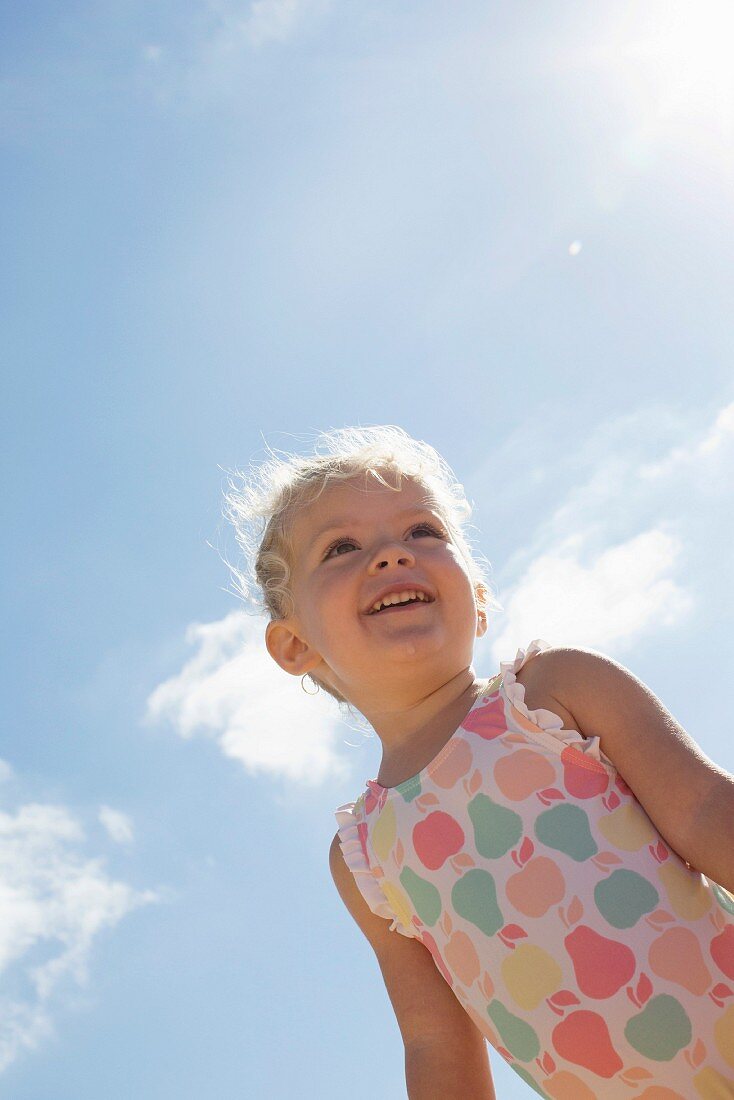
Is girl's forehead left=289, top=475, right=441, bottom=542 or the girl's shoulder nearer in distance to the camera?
the girl's shoulder

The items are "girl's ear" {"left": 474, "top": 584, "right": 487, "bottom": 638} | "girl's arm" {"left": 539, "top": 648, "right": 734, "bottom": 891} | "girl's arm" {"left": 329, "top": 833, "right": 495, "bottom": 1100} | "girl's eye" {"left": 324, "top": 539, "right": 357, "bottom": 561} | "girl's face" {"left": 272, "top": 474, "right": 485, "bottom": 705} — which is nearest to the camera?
"girl's arm" {"left": 539, "top": 648, "right": 734, "bottom": 891}

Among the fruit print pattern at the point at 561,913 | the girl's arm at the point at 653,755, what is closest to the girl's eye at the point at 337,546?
the fruit print pattern at the point at 561,913

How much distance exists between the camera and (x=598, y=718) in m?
2.56

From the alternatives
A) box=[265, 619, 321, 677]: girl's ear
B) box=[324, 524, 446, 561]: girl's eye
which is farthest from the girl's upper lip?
box=[265, 619, 321, 677]: girl's ear

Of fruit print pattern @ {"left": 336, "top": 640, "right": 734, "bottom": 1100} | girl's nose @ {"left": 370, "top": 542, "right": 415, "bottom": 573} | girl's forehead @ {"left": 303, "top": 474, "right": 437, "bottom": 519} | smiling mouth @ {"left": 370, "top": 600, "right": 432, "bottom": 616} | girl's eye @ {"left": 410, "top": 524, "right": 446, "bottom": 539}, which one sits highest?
girl's forehead @ {"left": 303, "top": 474, "right": 437, "bottom": 519}

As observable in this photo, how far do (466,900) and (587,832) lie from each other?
0.41 m

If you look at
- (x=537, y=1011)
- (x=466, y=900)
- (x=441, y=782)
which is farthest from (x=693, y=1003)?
(x=441, y=782)

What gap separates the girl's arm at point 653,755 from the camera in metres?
2.23

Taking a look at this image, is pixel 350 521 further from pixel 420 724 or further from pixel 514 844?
pixel 514 844

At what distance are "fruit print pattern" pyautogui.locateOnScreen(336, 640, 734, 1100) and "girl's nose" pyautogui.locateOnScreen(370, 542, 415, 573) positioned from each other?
1.84 feet

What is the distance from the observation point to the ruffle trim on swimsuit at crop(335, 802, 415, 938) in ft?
9.82

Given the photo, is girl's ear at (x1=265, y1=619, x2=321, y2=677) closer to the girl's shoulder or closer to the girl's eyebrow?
the girl's eyebrow

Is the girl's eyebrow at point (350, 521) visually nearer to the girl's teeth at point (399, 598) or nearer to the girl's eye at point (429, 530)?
the girl's eye at point (429, 530)

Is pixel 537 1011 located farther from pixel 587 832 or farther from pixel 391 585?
pixel 391 585
